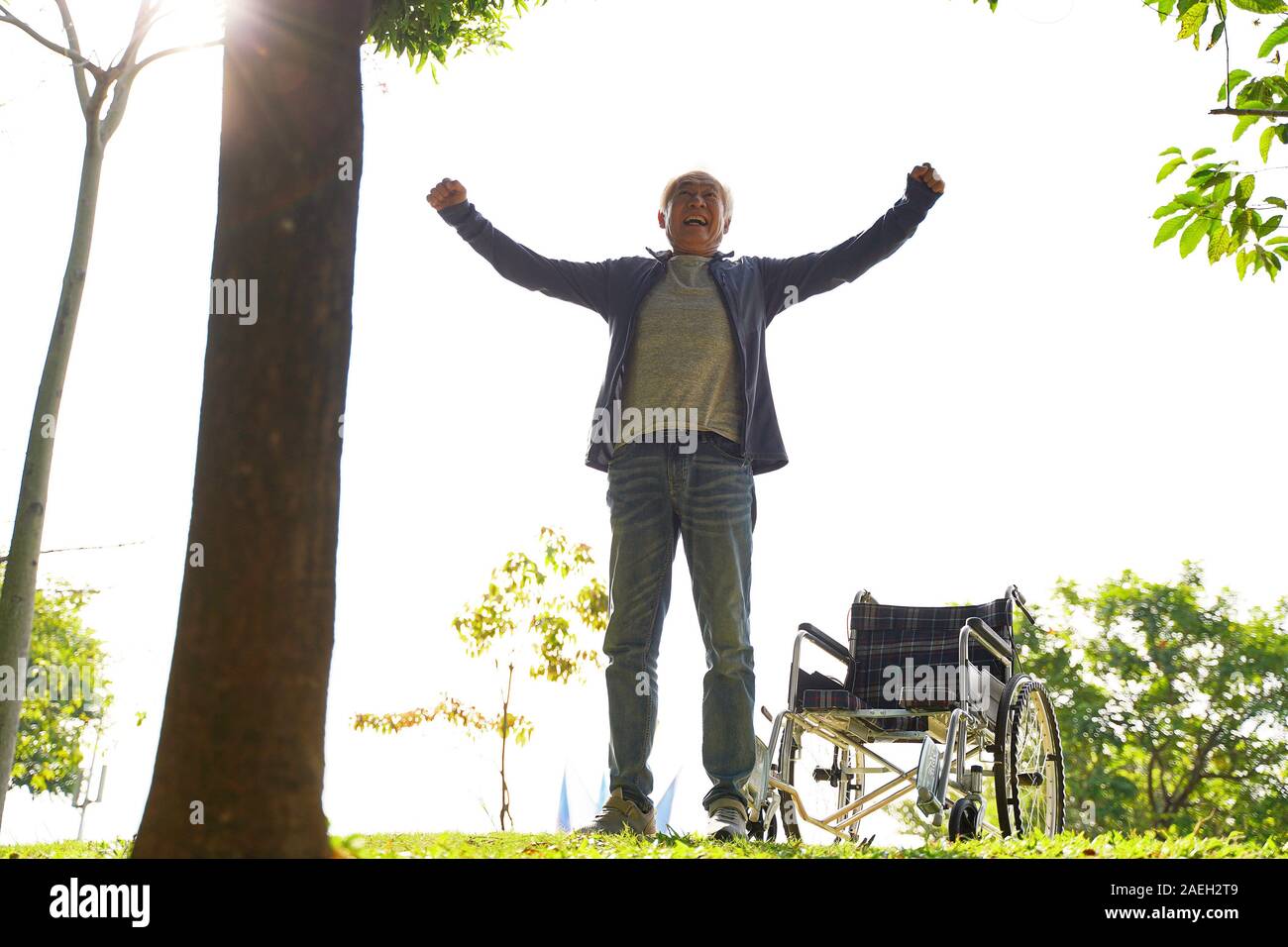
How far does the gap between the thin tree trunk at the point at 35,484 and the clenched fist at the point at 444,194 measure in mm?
3777

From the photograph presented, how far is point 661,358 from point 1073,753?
2441cm

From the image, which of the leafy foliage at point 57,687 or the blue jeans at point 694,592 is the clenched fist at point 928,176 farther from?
the leafy foliage at point 57,687

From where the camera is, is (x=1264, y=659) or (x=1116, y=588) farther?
(x=1116, y=588)

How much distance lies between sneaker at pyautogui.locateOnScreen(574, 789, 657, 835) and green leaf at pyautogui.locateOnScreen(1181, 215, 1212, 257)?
233 cm

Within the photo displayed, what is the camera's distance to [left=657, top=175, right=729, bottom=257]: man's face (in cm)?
430

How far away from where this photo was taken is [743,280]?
4168 millimetres

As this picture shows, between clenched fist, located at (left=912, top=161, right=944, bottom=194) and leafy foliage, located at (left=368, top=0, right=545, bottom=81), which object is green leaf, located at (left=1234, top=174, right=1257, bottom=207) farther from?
leafy foliage, located at (left=368, top=0, right=545, bottom=81)

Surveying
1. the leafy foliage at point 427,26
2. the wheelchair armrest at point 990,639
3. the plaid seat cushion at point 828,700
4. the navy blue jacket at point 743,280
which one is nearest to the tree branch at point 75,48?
the leafy foliage at point 427,26

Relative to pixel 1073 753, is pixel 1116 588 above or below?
above
